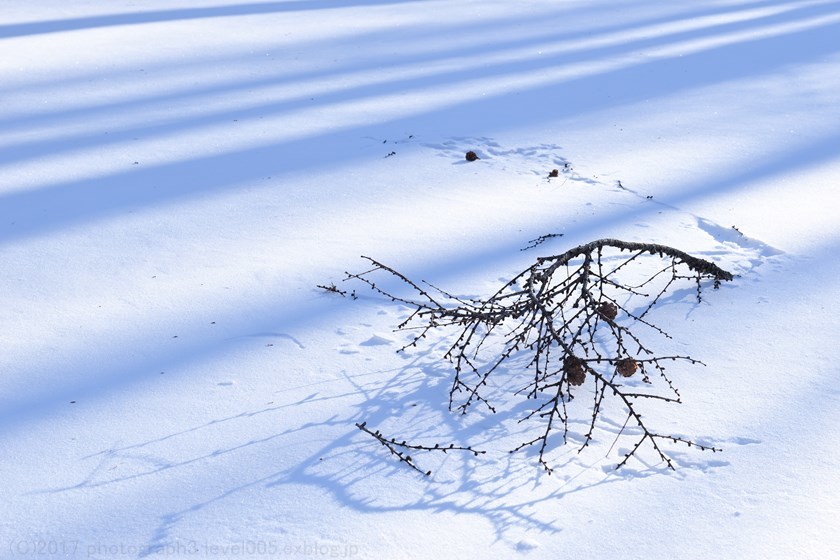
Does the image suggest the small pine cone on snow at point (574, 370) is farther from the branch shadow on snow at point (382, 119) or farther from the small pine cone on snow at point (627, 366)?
the branch shadow on snow at point (382, 119)

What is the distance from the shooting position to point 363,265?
11.8 feet

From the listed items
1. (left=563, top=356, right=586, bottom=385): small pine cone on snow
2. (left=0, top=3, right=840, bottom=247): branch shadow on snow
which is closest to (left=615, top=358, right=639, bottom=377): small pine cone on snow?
(left=563, top=356, right=586, bottom=385): small pine cone on snow

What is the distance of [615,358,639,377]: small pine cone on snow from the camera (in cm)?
261

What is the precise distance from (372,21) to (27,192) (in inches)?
184

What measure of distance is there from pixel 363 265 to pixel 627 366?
134 cm

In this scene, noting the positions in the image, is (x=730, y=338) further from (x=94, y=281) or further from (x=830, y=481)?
(x=94, y=281)

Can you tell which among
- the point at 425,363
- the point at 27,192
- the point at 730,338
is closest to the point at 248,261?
the point at 425,363

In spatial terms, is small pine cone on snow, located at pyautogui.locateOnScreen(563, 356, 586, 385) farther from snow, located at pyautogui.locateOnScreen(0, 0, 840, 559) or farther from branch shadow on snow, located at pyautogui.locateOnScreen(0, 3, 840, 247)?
branch shadow on snow, located at pyautogui.locateOnScreen(0, 3, 840, 247)

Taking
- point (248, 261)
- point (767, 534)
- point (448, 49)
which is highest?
point (448, 49)

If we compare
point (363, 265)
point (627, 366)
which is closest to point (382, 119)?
point (363, 265)

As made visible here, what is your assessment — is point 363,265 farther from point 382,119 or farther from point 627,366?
point 382,119

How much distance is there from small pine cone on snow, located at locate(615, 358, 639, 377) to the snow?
0.57ft

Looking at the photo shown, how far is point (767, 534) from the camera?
2.05 meters

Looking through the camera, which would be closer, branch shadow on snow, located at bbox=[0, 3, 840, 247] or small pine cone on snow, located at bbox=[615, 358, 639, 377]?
small pine cone on snow, located at bbox=[615, 358, 639, 377]
